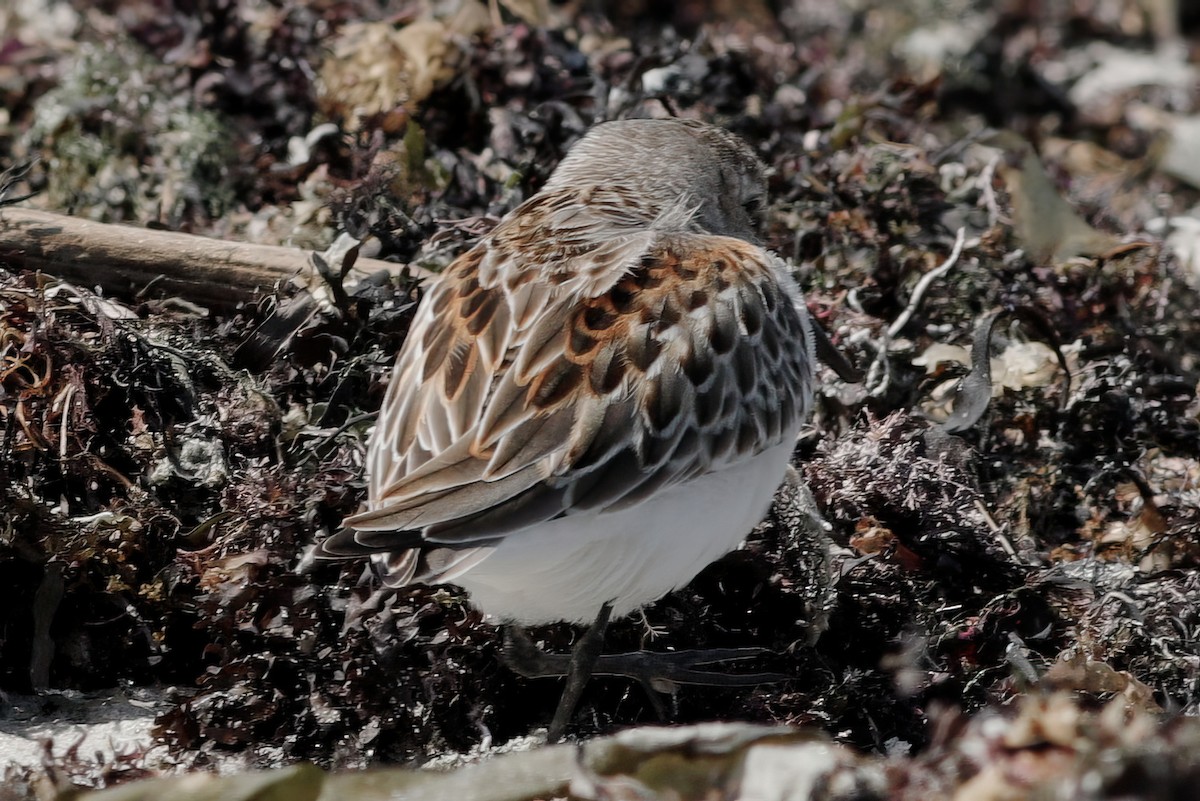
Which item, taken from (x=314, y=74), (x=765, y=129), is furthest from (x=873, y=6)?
(x=314, y=74)

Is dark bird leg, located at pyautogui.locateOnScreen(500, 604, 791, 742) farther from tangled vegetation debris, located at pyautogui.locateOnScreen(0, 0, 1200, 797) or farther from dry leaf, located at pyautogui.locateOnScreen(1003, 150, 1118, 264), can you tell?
dry leaf, located at pyautogui.locateOnScreen(1003, 150, 1118, 264)

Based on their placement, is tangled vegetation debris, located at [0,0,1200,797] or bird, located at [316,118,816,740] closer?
bird, located at [316,118,816,740]

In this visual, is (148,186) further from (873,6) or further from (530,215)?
(873,6)

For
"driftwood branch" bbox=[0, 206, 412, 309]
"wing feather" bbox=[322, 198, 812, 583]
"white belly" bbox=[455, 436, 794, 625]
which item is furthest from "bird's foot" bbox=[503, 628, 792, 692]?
"driftwood branch" bbox=[0, 206, 412, 309]

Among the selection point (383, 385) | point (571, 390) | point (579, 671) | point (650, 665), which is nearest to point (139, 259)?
point (383, 385)

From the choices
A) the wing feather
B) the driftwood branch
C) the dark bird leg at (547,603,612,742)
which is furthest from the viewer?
the driftwood branch

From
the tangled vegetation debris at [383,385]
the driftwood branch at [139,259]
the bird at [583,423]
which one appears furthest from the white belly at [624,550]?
the driftwood branch at [139,259]
